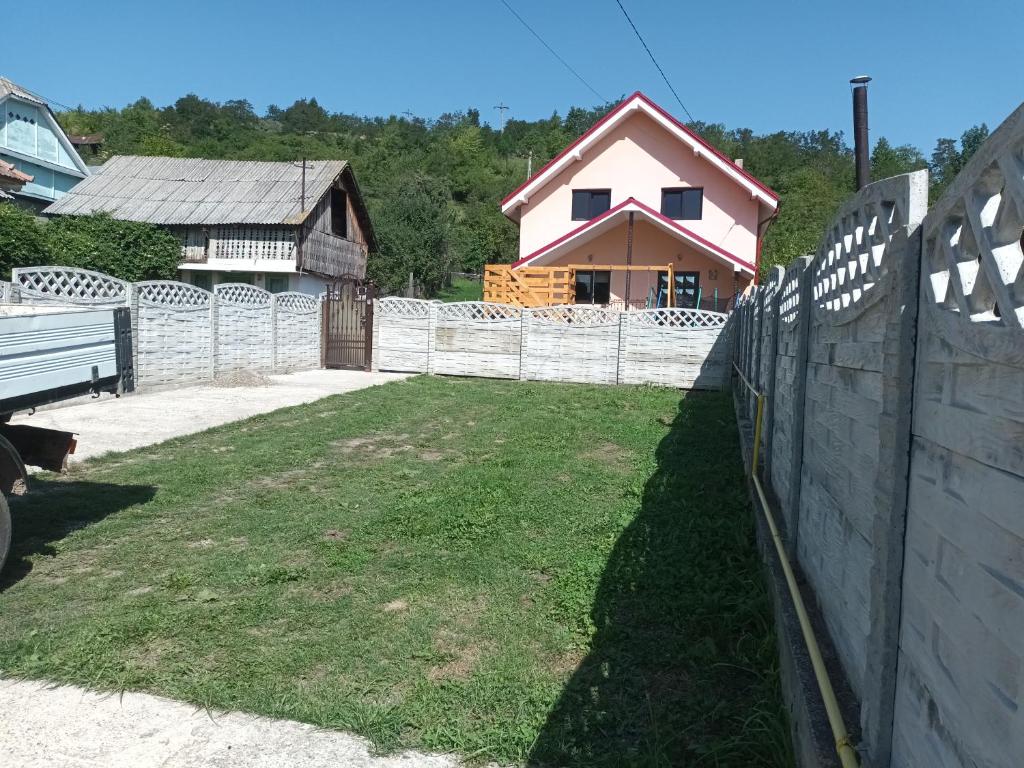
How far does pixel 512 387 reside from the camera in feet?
53.2

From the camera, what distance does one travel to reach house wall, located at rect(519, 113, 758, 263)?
24375mm

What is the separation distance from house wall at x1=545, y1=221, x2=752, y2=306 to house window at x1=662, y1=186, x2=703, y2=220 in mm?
1324

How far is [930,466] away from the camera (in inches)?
66.6

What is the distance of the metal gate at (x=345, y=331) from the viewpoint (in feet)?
63.4

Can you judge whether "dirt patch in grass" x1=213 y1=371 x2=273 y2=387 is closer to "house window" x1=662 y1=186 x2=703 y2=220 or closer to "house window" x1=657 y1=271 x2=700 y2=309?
"house window" x1=657 y1=271 x2=700 y2=309

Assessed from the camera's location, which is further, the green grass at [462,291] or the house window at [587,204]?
the green grass at [462,291]

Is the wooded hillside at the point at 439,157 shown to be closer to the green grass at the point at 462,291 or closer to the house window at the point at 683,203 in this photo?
the green grass at the point at 462,291

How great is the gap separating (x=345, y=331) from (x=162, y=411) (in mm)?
8830

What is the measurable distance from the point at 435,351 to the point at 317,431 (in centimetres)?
881

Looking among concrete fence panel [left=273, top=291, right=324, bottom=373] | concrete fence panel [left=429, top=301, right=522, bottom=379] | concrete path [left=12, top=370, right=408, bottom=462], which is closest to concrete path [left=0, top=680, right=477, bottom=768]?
concrete path [left=12, top=370, right=408, bottom=462]

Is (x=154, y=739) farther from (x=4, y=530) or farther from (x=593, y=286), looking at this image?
(x=593, y=286)

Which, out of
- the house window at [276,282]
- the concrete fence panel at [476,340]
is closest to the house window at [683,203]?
the concrete fence panel at [476,340]

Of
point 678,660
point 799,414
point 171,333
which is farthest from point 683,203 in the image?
point 678,660

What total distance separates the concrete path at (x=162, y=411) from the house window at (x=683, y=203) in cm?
1428
